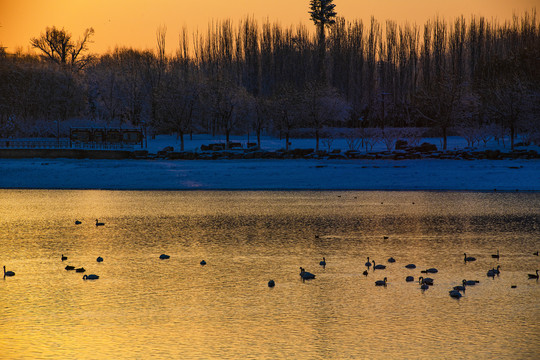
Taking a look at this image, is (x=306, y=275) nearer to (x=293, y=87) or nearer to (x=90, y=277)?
(x=90, y=277)

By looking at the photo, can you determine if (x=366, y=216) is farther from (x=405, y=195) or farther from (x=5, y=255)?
(x=5, y=255)

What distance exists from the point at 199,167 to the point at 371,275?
3106cm

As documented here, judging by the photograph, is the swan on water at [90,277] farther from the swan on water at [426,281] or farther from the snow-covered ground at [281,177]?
the snow-covered ground at [281,177]

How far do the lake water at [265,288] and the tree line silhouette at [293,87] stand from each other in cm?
4305

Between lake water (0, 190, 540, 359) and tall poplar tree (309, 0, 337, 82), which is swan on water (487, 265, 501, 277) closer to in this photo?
lake water (0, 190, 540, 359)

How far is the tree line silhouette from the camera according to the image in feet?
222

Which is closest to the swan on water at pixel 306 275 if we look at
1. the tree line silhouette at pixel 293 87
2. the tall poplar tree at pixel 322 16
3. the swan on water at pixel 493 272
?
the swan on water at pixel 493 272

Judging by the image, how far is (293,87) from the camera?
91.9 meters

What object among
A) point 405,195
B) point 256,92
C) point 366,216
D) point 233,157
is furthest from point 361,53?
point 366,216

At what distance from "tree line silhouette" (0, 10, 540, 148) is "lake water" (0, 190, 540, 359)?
4305cm

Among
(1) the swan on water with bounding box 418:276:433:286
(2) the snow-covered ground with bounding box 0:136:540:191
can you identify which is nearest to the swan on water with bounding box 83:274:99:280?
(1) the swan on water with bounding box 418:276:433:286

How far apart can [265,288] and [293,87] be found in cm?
8353

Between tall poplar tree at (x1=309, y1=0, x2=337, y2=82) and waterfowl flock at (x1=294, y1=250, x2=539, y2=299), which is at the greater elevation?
tall poplar tree at (x1=309, y1=0, x2=337, y2=82)

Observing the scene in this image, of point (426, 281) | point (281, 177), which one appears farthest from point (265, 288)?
point (281, 177)
